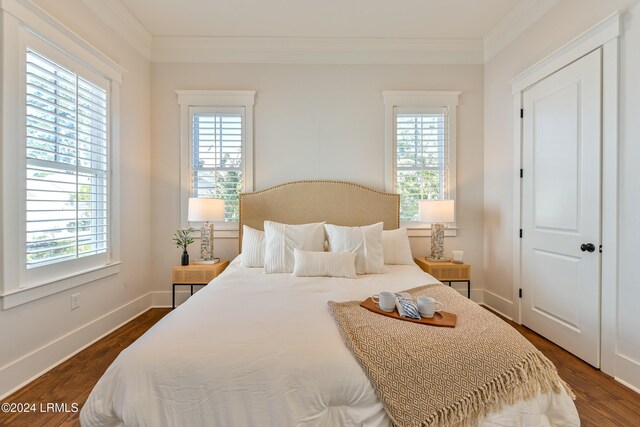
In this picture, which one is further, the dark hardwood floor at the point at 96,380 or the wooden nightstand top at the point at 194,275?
the wooden nightstand top at the point at 194,275

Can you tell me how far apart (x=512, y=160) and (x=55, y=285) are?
4.37 m

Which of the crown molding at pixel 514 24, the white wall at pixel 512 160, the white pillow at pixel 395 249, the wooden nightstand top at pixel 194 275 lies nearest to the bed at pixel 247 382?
the white wall at pixel 512 160

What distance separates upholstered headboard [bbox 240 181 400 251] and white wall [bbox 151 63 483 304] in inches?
6.3

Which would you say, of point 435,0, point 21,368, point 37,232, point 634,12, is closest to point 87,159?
point 37,232

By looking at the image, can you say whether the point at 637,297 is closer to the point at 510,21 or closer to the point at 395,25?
the point at 510,21

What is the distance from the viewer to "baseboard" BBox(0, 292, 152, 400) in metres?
1.86

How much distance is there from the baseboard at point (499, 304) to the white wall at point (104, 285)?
13.4 ft

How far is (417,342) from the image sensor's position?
131cm

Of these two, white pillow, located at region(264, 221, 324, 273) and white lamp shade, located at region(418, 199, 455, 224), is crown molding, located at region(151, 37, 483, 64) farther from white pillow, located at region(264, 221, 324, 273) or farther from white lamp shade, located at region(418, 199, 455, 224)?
white pillow, located at region(264, 221, 324, 273)

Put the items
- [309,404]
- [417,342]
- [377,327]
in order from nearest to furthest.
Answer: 1. [309,404]
2. [417,342]
3. [377,327]

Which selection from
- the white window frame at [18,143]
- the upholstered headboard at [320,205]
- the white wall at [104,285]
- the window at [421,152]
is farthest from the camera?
the window at [421,152]

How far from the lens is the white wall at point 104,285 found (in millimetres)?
1938

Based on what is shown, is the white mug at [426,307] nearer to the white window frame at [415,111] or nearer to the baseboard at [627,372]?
the baseboard at [627,372]

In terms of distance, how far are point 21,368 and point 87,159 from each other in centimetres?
166
